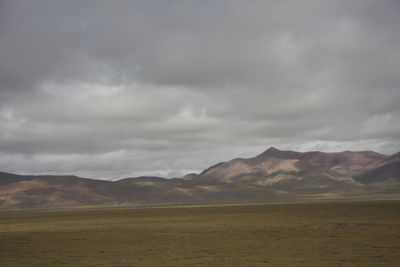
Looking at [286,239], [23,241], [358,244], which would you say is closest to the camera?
[358,244]

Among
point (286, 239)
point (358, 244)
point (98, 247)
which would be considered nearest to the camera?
point (358, 244)

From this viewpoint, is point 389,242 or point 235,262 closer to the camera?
point 235,262

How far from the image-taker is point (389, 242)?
29.0 metres

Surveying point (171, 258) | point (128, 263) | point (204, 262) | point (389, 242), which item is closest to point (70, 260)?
point (128, 263)

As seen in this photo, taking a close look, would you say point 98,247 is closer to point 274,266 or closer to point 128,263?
point 128,263

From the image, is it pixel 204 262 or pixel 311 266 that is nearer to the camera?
pixel 311 266

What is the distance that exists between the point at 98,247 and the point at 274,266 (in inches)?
574

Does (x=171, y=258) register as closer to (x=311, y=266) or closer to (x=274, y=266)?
(x=274, y=266)

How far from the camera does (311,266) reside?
21.0 metres

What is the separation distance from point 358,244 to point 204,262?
38.8 feet

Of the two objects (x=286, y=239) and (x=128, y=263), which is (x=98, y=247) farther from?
(x=286, y=239)

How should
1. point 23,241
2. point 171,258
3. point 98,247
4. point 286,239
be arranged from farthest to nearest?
point 23,241, point 286,239, point 98,247, point 171,258

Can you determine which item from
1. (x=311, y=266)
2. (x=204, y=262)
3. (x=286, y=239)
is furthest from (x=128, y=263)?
(x=286, y=239)

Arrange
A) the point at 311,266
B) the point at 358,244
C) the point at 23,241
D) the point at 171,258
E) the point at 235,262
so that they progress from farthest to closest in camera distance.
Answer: the point at 23,241, the point at 358,244, the point at 171,258, the point at 235,262, the point at 311,266
